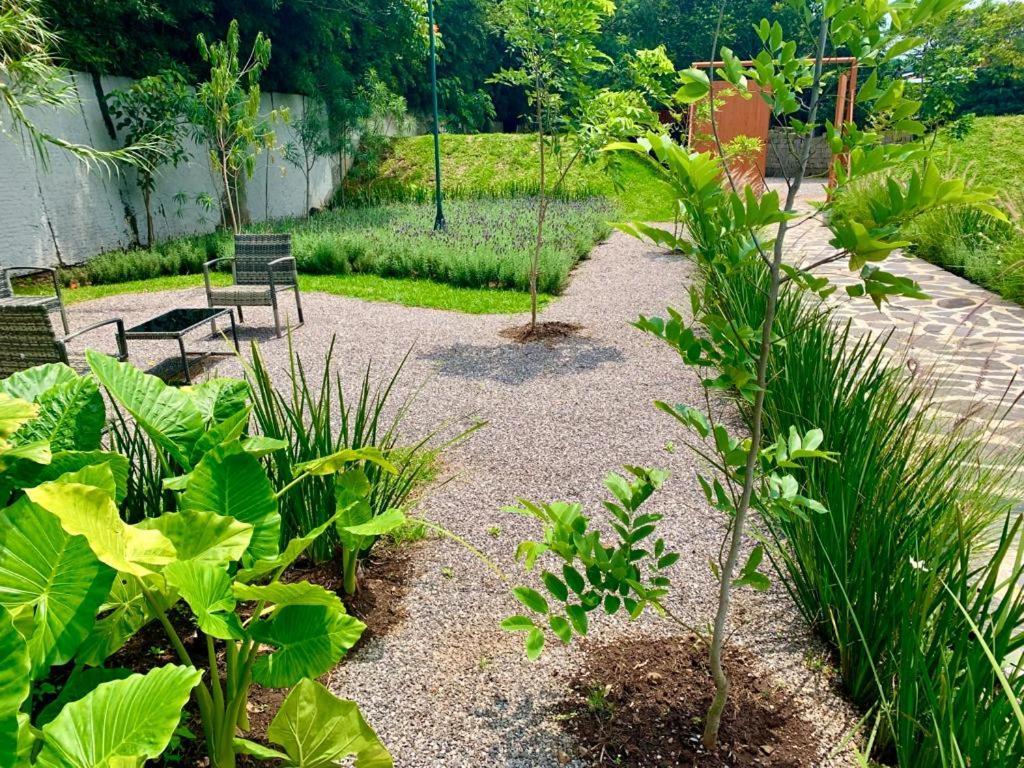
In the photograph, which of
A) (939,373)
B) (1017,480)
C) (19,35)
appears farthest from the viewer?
(19,35)

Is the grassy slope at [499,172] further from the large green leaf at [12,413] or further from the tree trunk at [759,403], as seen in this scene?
the large green leaf at [12,413]

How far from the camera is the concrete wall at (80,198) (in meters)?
8.83

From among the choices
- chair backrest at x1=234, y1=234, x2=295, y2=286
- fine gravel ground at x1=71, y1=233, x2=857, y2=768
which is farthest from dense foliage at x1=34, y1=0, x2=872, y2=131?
chair backrest at x1=234, y1=234, x2=295, y2=286

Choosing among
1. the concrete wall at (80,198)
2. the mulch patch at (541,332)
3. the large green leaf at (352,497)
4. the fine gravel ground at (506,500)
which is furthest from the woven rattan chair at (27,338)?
the concrete wall at (80,198)

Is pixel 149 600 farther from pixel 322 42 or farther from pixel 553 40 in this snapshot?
pixel 322 42

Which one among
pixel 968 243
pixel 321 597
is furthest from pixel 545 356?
pixel 968 243

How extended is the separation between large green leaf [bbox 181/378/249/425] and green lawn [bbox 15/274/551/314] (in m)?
5.01

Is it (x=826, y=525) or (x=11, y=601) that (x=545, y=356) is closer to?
(x=826, y=525)

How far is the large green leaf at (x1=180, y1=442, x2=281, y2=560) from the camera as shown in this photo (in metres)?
1.62

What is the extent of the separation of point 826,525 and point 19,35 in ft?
25.1

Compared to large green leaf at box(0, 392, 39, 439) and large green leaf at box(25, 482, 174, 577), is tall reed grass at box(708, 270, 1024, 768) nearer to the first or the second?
large green leaf at box(25, 482, 174, 577)

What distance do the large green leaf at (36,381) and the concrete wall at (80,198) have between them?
7.84 m

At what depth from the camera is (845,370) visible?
9.17 ft

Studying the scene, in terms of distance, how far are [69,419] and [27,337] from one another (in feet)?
7.88
